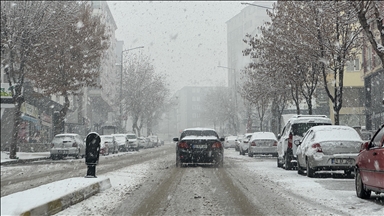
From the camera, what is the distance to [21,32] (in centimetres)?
2820

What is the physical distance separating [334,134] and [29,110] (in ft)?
109

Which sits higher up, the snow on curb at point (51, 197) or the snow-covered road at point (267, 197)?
the snow on curb at point (51, 197)

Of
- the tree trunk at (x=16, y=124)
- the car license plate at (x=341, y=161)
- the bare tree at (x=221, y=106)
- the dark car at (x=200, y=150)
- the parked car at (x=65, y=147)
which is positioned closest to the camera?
the car license plate at (x=341, y=161)

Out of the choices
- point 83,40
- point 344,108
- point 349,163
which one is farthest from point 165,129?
point 349,163

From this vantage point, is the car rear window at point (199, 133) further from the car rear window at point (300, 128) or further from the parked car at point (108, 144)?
the parked car at point (108, 144)

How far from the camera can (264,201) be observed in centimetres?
1005

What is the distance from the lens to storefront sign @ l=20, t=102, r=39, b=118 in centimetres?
4172

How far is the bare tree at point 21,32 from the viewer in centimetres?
2795

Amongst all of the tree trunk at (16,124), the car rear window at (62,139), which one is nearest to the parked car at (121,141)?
the car rear window at (62,139)

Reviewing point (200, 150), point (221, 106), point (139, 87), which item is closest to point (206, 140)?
point (200, 150)

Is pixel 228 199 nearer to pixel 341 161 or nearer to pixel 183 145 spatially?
pixel 341 161

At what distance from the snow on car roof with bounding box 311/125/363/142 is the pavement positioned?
6.52m

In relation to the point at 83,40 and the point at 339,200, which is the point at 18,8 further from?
the point at 339,200

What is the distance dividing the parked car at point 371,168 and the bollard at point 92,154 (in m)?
5.76
